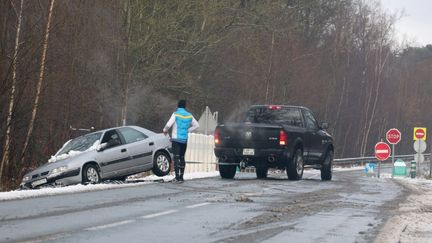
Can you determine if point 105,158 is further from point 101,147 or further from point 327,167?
point 327,167

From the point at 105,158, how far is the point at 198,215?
8675mm

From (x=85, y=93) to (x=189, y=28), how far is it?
8934mm

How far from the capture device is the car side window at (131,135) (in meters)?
21.5

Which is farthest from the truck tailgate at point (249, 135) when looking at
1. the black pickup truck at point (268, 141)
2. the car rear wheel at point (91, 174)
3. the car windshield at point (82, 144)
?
the car rear wheel at point (91, 174)

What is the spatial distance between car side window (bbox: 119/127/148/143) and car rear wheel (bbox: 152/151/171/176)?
63cm

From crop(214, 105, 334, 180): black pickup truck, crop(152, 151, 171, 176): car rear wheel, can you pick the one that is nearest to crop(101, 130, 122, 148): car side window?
crop(152, 151, 171, 176): car rear wheel

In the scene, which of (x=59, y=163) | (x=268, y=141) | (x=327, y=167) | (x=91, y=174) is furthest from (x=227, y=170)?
(x=59, y=163)

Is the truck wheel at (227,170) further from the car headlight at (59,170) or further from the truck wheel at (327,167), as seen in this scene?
the car headlight at (59,170)

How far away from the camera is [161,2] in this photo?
121 ft

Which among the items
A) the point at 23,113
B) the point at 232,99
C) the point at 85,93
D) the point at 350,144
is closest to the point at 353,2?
the point at 350,144

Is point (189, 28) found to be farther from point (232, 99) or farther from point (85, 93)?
point (232, 99)

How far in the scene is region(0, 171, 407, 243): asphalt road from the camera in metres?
9.90

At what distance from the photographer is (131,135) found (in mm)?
21656

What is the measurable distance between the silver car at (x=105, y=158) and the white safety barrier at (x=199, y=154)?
207 inches
